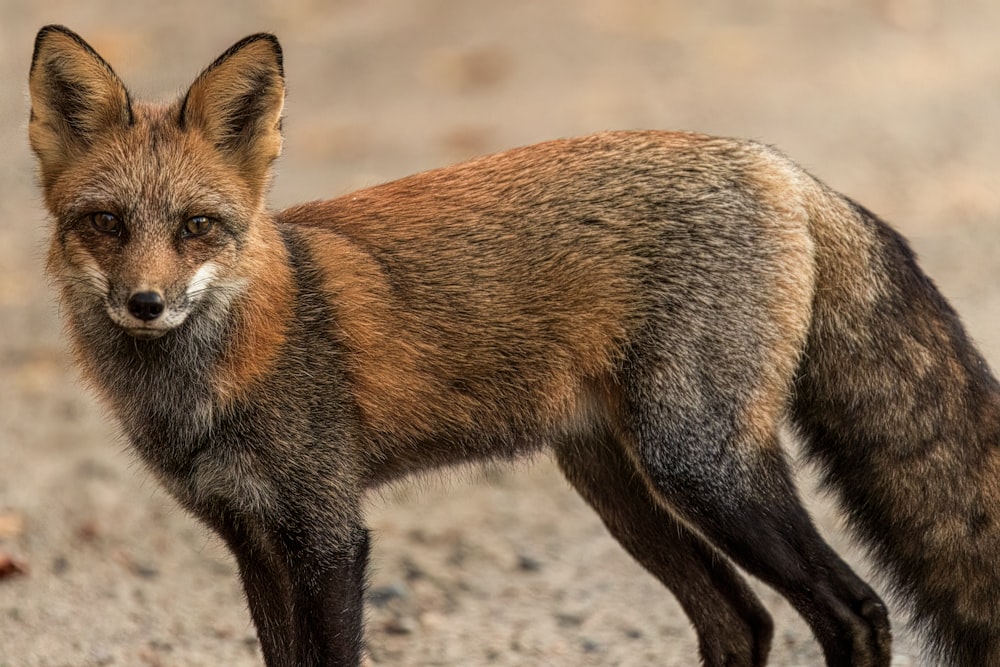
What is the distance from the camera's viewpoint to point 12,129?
12.5 m

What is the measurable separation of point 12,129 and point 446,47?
4.18 m

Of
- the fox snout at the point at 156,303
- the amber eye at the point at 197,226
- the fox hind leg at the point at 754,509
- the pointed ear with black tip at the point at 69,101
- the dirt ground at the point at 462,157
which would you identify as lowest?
the dirt ground at the point at 462,157

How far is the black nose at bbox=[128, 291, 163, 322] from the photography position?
4188 millimetres

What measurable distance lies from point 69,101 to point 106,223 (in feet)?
1.73

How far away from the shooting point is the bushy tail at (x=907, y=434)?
15.8 feet

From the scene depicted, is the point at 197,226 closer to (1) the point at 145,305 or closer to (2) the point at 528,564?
(1) the point at 145,305

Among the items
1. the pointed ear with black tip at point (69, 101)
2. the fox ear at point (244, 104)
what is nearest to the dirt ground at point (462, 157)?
the pointed ear with black tip at point (69, 101)

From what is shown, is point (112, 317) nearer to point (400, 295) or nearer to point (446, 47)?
point (400, 295)

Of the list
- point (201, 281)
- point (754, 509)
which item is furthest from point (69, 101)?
point (754, 509)

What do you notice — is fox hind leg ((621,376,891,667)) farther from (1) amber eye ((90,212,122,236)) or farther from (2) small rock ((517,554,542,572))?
(2) small rock ((517,554,542,572))

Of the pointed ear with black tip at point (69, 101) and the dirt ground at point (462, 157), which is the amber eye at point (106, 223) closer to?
the pointed ear with black tip at point (69, 101)

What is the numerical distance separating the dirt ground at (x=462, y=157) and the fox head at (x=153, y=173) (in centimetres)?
65

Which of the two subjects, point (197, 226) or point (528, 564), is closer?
point (197, 226)

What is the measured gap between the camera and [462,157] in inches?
446
